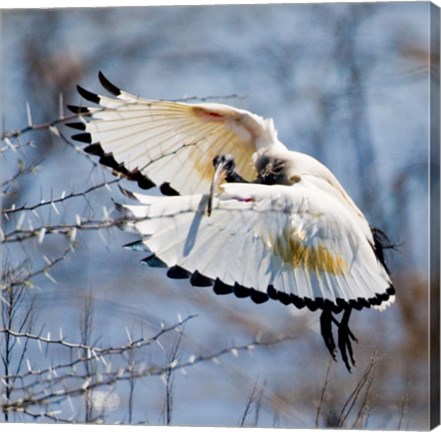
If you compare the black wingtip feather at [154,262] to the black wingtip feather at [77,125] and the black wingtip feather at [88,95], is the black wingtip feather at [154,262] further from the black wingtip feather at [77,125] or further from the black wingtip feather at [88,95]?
the black wingtip feather at [88,95]

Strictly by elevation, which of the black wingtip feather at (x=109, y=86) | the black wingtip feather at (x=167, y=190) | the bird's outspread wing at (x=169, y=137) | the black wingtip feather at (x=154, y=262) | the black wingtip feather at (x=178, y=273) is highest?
the black wingtip feather at (x=109, y=86)

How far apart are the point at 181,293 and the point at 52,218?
2.88 ft

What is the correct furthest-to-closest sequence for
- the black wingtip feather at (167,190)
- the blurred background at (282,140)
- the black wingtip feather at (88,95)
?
the black wingtip feather at (88,95)
the black wingtip feather at (167,190)
the blurred background at (282,140)

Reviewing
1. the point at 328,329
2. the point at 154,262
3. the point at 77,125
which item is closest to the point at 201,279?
the point at 154,262

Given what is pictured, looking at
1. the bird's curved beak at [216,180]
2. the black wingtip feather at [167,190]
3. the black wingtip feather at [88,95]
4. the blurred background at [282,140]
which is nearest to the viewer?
the blurred background at [282,140]

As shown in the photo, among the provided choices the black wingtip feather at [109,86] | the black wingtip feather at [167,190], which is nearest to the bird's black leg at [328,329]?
the black wingtip feather at [167,190]

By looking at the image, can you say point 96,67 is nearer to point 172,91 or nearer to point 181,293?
point 172,91

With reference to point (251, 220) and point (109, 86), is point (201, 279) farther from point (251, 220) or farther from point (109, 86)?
point (109, 86)

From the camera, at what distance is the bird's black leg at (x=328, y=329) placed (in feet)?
21.1

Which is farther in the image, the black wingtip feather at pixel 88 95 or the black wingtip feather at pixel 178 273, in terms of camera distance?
the black wingtip feather at pixel 88 95

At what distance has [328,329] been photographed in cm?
646

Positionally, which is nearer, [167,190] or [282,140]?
[282,140]

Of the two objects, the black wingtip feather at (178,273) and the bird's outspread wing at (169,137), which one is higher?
the bird's outspread wing at (169,137)

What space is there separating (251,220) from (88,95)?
4.06ft
